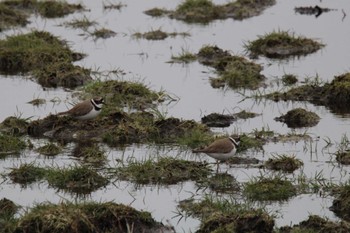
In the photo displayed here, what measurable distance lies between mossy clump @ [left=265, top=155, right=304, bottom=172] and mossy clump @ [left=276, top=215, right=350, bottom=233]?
8.01 ft

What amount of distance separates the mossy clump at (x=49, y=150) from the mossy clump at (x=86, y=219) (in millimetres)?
2993

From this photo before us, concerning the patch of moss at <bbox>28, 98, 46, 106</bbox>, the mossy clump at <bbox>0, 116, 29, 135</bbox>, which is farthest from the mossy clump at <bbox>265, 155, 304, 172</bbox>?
the patch of moss at <bbox>28, 98, 46, 106</bbox>

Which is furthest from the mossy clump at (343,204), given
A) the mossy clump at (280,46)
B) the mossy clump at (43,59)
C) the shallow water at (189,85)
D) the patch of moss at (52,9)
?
the patch of moss at (52,9)

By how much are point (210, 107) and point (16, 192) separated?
541 centimetres

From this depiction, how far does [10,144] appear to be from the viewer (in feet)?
50.1

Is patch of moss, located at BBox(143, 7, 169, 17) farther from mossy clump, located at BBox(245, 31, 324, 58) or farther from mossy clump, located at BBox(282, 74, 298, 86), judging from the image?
mossy clump, located at BBox(282, 74, 298, 86)

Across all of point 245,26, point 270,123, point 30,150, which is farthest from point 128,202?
point 245,26

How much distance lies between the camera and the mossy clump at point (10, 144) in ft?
49.9

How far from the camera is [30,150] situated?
15.4 meters

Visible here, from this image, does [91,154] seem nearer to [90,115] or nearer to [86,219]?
[90,115]

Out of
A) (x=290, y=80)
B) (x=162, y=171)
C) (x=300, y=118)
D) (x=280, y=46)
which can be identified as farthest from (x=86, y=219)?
(x=280, y=46)

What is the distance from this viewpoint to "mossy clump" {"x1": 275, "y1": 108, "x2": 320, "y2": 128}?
16.8 m

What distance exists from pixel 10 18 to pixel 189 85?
7.41 metres

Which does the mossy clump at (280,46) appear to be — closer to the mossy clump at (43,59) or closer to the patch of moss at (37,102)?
the mossy clump at (43,59)
